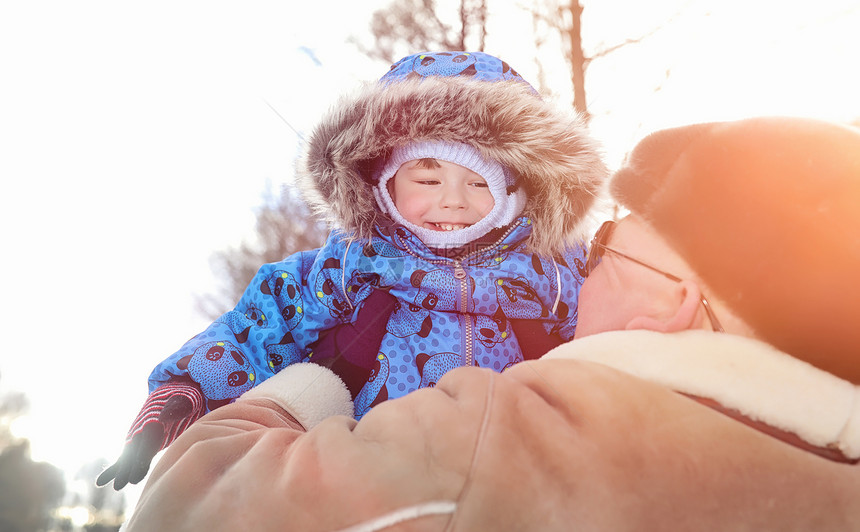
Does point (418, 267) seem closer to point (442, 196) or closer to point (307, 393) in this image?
point (442, 196)

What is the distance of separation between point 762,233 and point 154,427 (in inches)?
63.5

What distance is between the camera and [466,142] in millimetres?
1995

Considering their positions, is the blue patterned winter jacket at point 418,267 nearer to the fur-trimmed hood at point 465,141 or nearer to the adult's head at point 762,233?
the fur-trimmed hood at point 465,141

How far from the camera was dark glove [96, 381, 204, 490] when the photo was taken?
4.70 ft

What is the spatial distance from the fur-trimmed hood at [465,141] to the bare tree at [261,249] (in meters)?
0.36

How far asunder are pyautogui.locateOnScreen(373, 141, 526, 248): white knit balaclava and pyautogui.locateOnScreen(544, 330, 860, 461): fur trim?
→ 1.17 meters

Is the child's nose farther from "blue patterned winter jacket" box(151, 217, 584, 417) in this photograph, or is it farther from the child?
"blue patterned winter jacket" box(151, 217, 584, 417)

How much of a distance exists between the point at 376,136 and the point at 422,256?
503mm

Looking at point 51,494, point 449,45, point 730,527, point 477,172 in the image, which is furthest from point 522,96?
point 51,494

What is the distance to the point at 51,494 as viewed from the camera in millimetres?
19797

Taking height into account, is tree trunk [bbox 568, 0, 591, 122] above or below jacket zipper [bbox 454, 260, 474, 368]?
above

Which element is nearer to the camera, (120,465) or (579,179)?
(120,465)

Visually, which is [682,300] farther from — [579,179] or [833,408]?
[579,179]

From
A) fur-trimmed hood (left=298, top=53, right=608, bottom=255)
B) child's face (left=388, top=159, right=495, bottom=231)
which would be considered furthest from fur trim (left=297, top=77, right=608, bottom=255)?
child's face (left=388, top=159, right=495, bottom=231)
